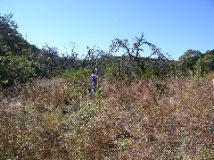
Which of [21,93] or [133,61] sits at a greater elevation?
[133,61]

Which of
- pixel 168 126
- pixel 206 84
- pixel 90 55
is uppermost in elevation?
pixel 90 55

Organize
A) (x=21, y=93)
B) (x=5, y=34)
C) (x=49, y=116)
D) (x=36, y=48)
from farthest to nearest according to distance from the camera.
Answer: (x=36, y=48)
(x=5, y=34)
(x=21, y=93)
(x=49, y=116)

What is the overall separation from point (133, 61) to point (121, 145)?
13365 mm

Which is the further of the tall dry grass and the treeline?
the treeline

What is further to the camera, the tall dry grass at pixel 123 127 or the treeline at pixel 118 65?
the treeline at pixel 118 65

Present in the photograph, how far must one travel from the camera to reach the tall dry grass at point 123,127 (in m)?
7.52

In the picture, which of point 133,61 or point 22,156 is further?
point 133,61

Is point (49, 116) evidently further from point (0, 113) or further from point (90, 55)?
point (90, 55)

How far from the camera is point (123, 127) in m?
9.30

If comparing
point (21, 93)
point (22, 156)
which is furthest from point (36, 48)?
point (22, 156)

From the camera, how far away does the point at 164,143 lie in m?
7.88

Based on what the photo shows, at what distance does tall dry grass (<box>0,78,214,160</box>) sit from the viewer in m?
7.52

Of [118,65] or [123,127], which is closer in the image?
[123,127]

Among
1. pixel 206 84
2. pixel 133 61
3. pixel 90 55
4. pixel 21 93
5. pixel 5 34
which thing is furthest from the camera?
pixel 90 55
